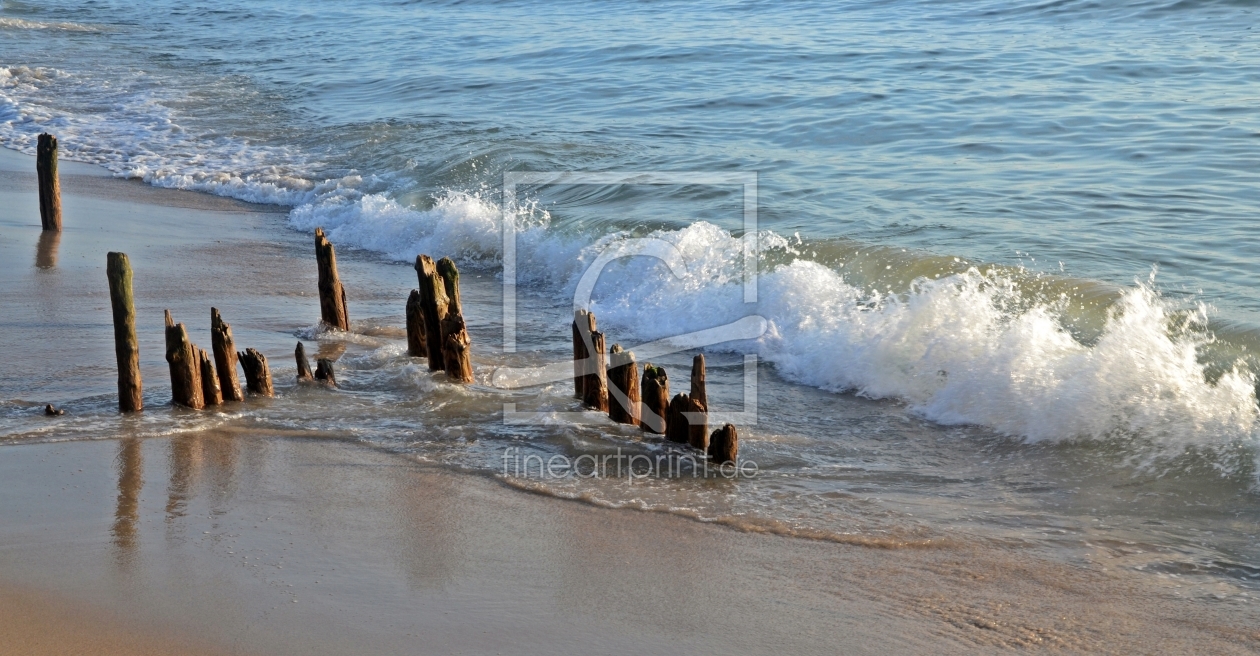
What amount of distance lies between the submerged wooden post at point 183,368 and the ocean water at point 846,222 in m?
0.53

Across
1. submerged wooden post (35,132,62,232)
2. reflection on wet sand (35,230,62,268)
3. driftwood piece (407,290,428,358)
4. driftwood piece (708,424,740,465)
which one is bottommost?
driftwood piece (708,424,740,465)

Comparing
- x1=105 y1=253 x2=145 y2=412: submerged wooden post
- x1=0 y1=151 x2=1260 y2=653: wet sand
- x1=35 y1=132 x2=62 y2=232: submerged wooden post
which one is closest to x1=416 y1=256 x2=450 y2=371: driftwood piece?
x1=0 y1=151 x2=1260 y2=653: wet sand

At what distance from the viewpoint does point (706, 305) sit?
10.7 m

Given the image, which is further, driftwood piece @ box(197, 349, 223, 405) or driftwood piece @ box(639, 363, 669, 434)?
driftwood piece @ box(197, 349, 223, 405)

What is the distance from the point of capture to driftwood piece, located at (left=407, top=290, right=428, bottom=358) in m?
8.29

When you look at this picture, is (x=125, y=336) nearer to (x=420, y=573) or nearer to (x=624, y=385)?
(x=420, y=573)

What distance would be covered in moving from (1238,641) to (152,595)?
4735mm

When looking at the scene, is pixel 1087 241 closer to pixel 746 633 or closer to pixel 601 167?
pixel 601 167

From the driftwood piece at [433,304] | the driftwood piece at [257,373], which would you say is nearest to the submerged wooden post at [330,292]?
the driftwood piece at [433,304]

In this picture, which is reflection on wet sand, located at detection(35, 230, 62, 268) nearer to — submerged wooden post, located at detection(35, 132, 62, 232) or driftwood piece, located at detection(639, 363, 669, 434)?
submerged wooden post, located at detection(35, 132, 62, 232)

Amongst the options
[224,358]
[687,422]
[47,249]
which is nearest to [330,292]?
[224,358]

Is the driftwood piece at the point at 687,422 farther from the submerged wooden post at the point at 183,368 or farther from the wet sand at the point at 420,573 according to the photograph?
the submerged wooden post at the point at 183,368

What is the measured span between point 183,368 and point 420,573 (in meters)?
2.68

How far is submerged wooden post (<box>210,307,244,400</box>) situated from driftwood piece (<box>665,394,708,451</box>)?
2851 mm
